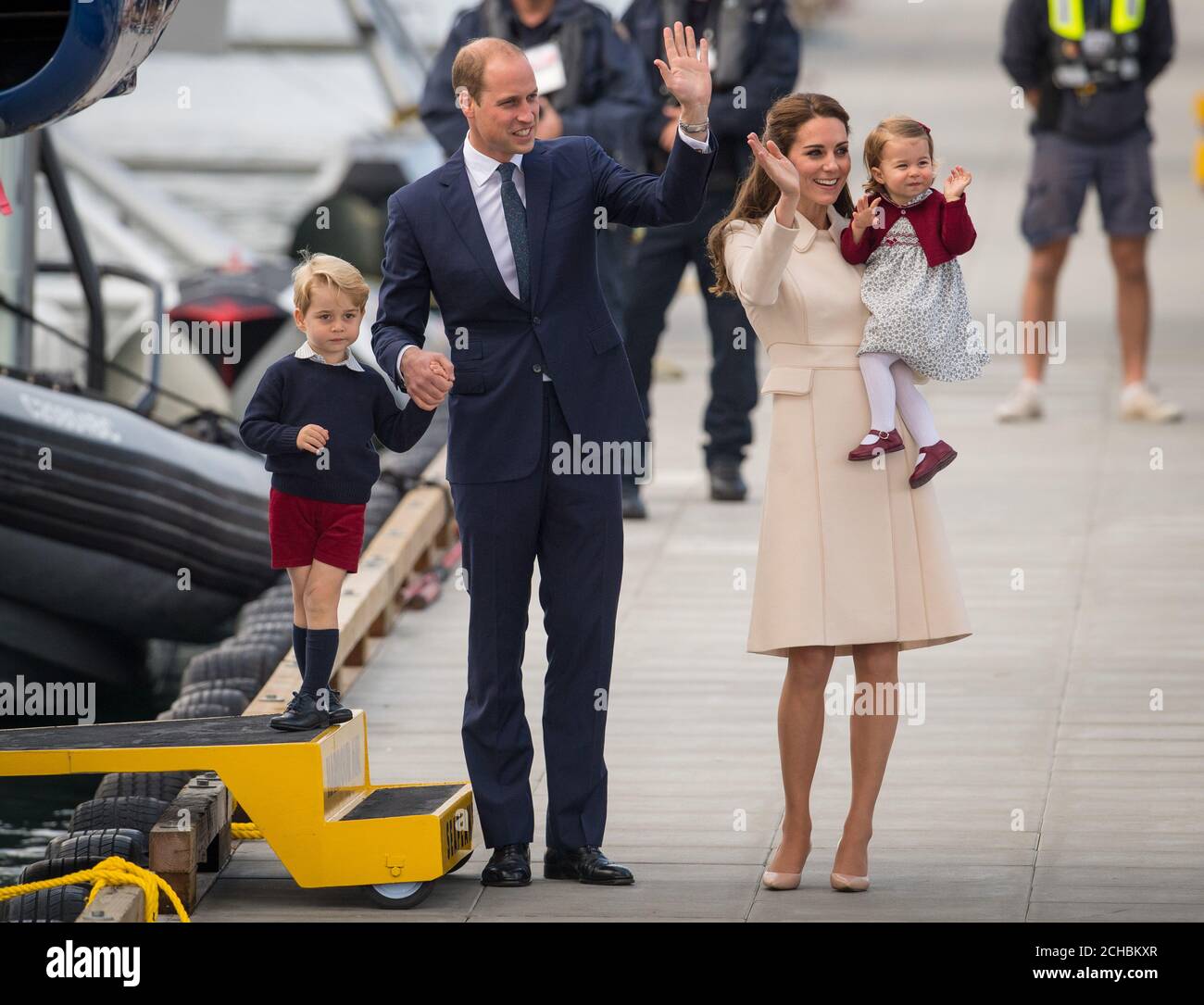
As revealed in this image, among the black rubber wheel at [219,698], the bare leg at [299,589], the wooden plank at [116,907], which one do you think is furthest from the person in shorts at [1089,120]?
the wooden plank at [116,907]

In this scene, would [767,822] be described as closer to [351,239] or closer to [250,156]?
[351,239]

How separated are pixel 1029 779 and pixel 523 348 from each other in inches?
79.1

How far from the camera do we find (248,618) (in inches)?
332

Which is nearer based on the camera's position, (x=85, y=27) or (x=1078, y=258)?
(x=85, y=27)

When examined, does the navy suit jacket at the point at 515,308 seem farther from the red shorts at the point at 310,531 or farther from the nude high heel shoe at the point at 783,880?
the nude high heel shoe at the point at 783,880

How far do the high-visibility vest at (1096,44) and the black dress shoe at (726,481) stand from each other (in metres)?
2.57

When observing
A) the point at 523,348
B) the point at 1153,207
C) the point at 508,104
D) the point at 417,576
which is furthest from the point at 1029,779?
the point at 1153,207

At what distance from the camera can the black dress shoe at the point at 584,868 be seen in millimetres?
→ 5391

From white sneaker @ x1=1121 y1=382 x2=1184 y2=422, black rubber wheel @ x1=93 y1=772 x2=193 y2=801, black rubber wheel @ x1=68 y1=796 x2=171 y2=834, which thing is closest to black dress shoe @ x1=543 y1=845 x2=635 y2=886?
black rubber wheel @ x1=68 y1=796 x2=171 y2=834

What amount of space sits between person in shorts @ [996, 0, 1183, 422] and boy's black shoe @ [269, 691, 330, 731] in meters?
6.36

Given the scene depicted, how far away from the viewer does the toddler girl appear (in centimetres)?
512

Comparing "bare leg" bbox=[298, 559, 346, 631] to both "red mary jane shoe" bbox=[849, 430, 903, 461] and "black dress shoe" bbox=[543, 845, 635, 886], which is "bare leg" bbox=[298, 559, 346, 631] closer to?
"black dress shoe" bbox=[543, 845, 635, 886]

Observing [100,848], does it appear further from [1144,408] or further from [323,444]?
[1144,408]
